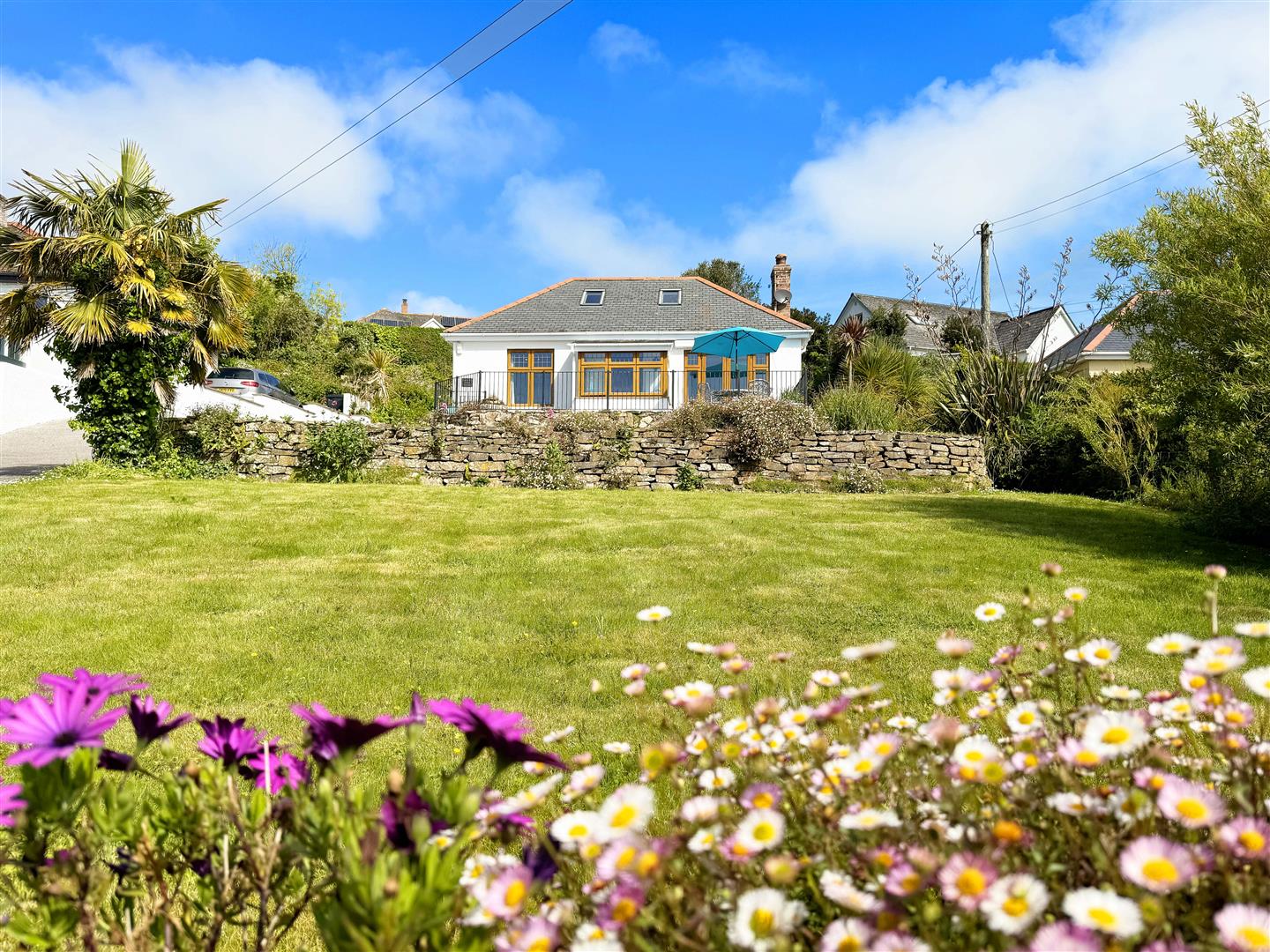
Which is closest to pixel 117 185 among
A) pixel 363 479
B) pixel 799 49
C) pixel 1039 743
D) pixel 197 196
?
pixel 197 196

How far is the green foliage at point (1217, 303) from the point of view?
21.0 ft

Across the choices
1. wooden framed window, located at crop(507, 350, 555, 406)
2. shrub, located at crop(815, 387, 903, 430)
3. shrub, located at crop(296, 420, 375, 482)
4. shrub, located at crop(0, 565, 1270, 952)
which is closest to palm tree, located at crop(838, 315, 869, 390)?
wooden framed window, located at crop(507, 350, 555, 406)

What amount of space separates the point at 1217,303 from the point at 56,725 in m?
8.26

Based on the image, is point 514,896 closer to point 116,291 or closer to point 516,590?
point 516,590

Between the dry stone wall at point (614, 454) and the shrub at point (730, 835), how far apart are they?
12.6m

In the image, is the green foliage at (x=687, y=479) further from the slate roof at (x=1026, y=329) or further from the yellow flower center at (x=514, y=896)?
the slate roof at (x=1026, y=329)

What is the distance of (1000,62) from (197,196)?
12852 millimetres

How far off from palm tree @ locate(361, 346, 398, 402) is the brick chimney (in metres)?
16.1

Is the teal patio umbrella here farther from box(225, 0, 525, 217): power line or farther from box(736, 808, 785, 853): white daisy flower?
box(736, 808, 785, 853): white daisy flower

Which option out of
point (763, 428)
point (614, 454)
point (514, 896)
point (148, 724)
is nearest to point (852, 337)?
point (763, 428)

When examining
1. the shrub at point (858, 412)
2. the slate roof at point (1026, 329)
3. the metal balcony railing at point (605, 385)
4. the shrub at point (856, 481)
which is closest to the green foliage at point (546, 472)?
the shrub at point (856, 481)

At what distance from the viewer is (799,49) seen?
8.14 m

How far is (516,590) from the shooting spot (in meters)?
6.00

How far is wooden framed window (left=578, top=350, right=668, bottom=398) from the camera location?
24.5 meters
